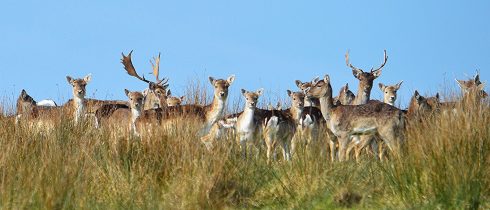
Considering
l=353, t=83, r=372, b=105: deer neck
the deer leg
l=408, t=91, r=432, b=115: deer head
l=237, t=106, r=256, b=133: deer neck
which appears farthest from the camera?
l=353, t=83, r=372, b=105: deer neck

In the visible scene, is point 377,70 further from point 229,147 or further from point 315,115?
point 229,147

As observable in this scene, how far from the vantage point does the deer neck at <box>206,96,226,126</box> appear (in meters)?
14.1

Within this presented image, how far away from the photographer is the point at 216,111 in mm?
14227

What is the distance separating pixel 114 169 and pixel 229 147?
1.17 meters

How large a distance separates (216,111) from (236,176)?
520cm

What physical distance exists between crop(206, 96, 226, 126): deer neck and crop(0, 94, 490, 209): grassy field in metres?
4.03

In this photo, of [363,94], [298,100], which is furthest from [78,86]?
[363,94]

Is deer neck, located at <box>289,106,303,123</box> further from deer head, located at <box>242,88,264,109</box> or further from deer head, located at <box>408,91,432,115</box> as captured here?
deer head, located at <box>408,91,432,115</box>

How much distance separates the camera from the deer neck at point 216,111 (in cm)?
1413

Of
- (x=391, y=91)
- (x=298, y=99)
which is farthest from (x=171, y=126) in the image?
(x=391, y=91)

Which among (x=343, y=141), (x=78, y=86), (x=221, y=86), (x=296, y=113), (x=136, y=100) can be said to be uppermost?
(x=78, y=86)

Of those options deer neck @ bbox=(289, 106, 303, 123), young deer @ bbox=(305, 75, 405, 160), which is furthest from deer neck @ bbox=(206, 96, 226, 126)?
young deer @ bbox=(305, 75, 405, 160)

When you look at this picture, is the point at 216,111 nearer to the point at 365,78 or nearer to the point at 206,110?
the point at 206,110

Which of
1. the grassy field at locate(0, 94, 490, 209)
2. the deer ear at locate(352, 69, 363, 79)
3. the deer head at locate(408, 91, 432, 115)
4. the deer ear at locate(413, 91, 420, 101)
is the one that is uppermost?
the deer ear at locate(352, 69, 363, 79)
